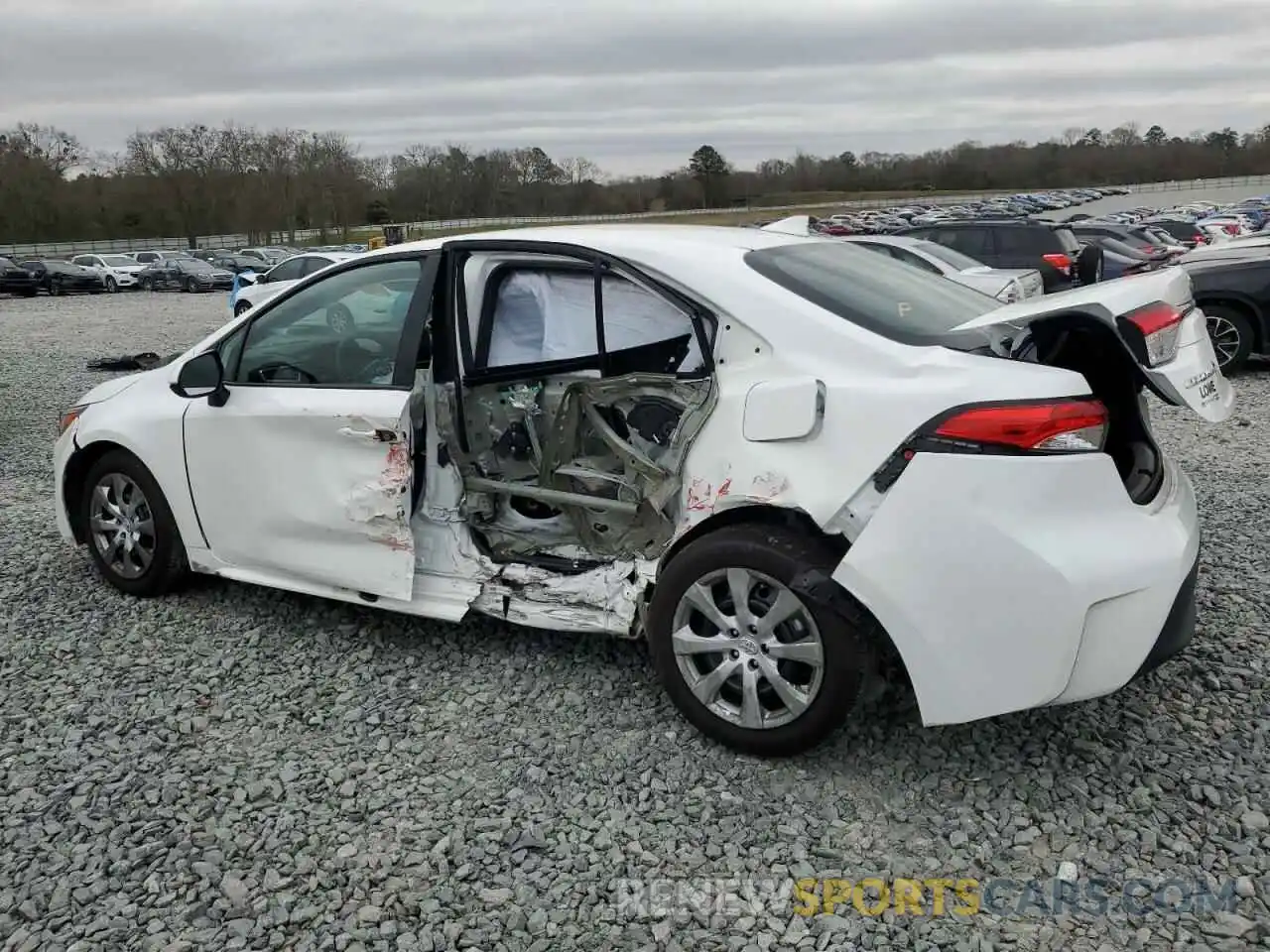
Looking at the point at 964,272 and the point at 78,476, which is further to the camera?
the point at 964,272

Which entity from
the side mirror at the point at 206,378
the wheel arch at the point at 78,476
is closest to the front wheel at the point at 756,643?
the side mirror at the point at 206,378

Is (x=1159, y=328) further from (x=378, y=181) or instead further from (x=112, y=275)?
(x=378, y=181)

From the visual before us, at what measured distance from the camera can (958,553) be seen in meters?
2.80

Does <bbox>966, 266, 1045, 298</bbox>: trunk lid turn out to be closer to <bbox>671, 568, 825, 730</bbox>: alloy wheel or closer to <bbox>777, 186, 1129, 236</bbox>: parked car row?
<bbox>671, 568, 825, 730</bbox>: alloy wheel

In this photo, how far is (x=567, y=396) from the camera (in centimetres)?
372

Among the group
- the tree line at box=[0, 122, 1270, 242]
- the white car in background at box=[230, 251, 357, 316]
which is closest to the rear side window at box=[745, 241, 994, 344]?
the white car in background at box=[230, 251, 357, 316]

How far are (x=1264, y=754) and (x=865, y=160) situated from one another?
115160 millimetres

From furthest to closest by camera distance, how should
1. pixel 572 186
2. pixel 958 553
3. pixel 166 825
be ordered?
pixel 572 186
pixel 166 825
pixel 958 553

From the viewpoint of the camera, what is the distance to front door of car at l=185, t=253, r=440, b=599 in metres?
3.86

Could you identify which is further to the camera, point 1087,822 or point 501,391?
point 501,391

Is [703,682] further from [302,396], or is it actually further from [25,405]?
[25,405]

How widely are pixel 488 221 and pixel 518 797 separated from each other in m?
65.9

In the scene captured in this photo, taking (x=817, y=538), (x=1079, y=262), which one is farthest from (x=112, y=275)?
(x=817, y=538)

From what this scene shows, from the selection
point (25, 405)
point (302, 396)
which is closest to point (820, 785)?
point (302, 396)
